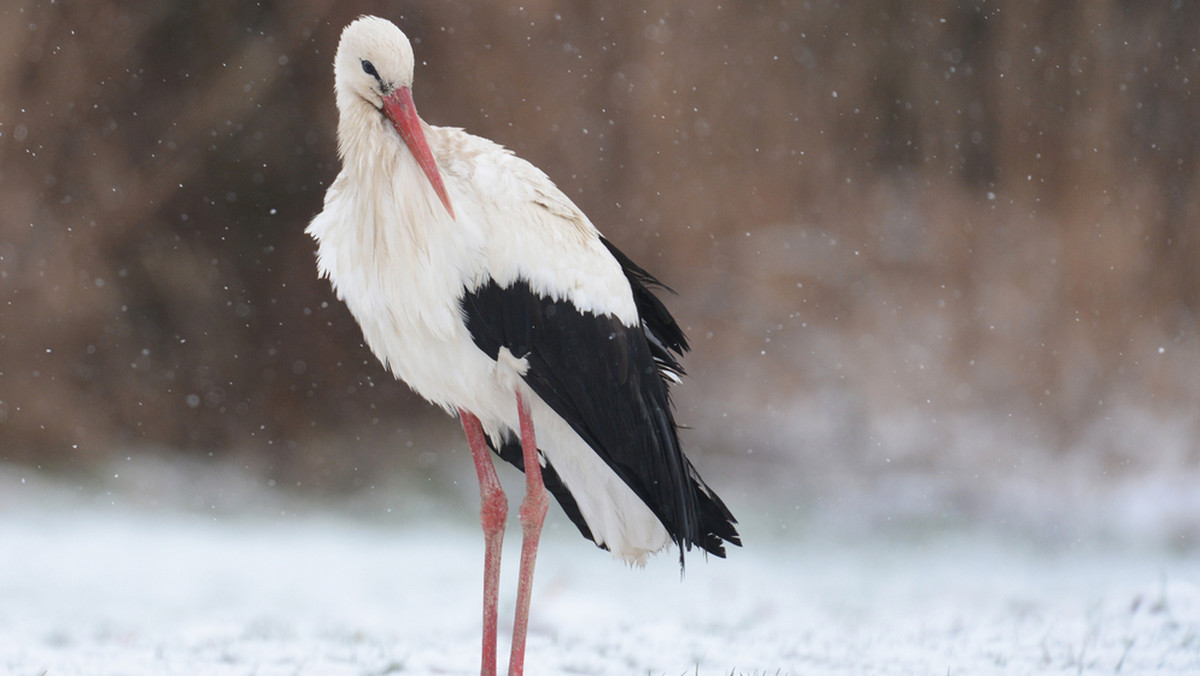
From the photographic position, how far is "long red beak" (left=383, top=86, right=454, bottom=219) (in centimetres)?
216

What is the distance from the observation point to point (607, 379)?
7.81ft

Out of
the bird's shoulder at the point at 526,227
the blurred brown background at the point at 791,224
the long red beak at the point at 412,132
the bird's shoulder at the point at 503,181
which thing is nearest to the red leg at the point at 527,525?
the bird's shoulder at the point at 526,227

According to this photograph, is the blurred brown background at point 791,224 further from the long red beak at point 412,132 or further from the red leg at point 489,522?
the long red beak at point 412,132

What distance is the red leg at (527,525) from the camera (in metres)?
2.38

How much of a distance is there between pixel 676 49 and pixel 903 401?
1.77 m

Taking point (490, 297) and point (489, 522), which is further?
point (489, 522)

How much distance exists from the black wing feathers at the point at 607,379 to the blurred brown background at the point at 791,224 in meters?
2.18

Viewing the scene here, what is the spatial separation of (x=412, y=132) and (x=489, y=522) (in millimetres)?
884

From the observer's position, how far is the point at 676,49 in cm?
468

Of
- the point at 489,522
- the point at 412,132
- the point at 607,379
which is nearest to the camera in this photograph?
the point at 412,132

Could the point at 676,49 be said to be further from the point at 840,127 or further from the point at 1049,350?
the point at 1049,350

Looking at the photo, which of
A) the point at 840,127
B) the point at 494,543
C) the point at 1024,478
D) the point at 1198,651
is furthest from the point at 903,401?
the point at 494,543

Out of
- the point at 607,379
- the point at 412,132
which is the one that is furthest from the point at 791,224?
the point at 412,132

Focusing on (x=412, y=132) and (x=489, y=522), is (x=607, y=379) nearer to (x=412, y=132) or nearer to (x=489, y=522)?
(x=489, y=522)
